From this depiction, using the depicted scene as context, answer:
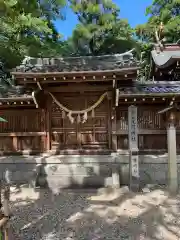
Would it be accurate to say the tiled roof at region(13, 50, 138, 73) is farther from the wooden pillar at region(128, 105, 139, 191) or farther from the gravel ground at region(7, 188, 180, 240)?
the gravel ground at region(7, 188, 180, 240)

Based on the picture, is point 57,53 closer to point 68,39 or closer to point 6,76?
point 6,76

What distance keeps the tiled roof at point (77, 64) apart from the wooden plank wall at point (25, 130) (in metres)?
1.63

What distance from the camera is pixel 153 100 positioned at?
9234 millimetres

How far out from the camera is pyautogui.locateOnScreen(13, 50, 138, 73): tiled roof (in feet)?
30.2

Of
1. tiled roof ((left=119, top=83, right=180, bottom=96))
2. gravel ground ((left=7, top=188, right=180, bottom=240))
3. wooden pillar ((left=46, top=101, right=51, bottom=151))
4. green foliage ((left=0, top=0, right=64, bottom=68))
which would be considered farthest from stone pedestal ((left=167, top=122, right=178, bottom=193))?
green foliage ((left=0, top=0, right=64, bottom=68))

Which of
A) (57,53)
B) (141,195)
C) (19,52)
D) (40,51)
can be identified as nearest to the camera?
(141,195)

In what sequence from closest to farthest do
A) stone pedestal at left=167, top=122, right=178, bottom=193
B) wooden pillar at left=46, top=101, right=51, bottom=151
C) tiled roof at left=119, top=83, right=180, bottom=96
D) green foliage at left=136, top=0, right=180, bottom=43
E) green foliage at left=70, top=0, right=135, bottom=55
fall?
stone pedestal at left=167, top=122, right=178, bottom=193 < tiled roof at left=119, top=83, right=180, bottom=96 < wooden pillar at left=46, top=101, right=51, bottom=151 < green foliage at left=136, top=0, right=180, bottom=43 < green foliage at left=70, top=0, right=135, bottom=55

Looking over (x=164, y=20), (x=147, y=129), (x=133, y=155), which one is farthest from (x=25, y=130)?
(x=164, y=20)

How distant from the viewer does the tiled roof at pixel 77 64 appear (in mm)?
9195

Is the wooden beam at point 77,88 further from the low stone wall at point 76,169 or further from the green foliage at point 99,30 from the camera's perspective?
the green foliage at point 99,30

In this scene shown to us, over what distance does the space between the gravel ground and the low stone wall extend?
2.46 feet

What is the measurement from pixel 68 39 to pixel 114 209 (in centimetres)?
2112

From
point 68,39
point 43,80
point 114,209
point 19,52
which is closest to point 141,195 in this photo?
point 114,209

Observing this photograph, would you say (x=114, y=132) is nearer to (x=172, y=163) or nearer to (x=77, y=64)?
(x=172, y=163)
